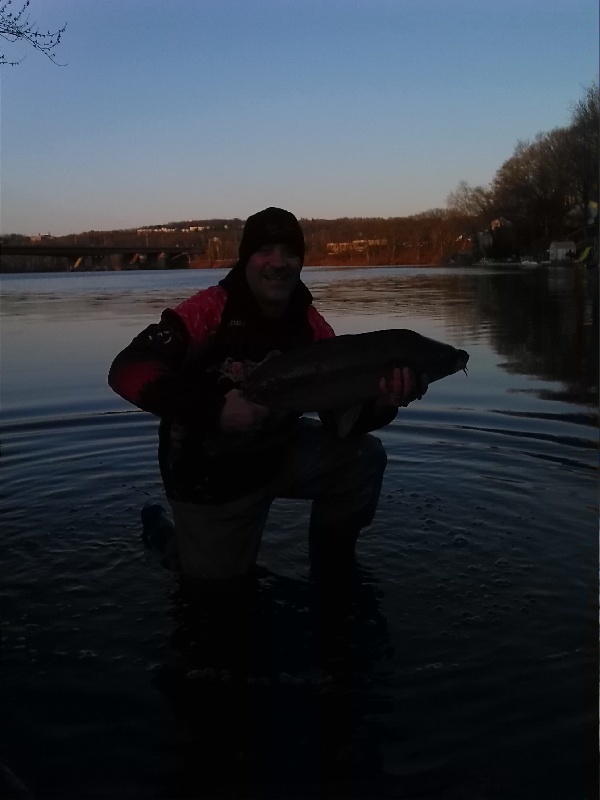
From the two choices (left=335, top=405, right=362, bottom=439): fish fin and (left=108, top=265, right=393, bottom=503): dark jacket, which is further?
(left=335, top=405, right=362, bottom=439): fish fin

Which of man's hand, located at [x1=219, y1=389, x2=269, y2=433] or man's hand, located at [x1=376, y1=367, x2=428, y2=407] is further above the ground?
man's hand, located at [x1=376, y1=367, x2=428, y2=407]

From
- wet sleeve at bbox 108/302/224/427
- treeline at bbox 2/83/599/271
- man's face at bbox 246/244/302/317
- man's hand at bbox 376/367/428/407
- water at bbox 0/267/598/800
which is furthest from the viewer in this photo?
treeline at bbox 2/83/599/271

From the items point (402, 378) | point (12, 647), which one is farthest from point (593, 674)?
point (12, 647)

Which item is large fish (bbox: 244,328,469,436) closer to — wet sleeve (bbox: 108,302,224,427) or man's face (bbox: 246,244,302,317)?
wet sleeve (bbox: 108,302,224,427)

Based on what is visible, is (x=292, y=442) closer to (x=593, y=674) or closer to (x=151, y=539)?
(x=151, y=539)

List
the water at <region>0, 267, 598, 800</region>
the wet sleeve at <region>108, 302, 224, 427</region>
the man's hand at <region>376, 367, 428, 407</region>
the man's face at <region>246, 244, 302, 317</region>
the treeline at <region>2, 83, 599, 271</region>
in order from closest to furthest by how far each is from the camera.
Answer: the water at <region>0, 267, 598, 800</region> → the wet sleeve at <region>108, 302, 224, 427</region> → the man's hand at <region>376, 367, 428, 407</region> → the man's face at <region>246, 244, 302, 317</region> → the treeline at <region>2, 83, 599, 271</region>

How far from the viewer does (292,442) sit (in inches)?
202

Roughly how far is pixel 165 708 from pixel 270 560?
1.81 m

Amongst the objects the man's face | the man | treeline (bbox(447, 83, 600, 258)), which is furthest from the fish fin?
treeline (bbox(447, 83, 600, 258))

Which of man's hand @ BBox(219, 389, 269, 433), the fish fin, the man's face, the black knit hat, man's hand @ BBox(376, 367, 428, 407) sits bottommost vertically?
the fish fin

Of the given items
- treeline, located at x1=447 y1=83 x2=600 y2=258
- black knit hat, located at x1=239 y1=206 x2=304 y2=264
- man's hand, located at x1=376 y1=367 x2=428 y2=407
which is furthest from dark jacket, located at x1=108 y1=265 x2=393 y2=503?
treeline, located at x1=447 y1=83 x2=600 y2=258

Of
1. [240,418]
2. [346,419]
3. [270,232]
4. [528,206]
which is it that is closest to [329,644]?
[240,418]

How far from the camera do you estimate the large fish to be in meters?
4.34

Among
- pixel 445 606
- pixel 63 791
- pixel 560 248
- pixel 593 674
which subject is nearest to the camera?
pixel 63 791
